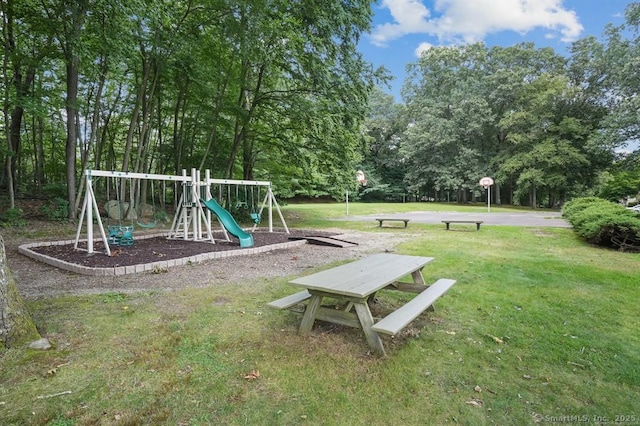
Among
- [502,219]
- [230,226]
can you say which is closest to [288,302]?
[230,226]

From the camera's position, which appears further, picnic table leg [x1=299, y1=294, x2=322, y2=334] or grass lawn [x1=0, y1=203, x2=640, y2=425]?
picnic table leg [x1=299, y1=294, x2=322, y2=334]

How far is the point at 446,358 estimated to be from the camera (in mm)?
2516

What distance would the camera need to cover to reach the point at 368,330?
2.54m

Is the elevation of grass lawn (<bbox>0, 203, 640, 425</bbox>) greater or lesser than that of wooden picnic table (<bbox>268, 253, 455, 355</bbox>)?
lesser

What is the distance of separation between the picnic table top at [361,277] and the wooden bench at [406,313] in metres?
0.22

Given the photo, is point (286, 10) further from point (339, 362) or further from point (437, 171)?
point (437, 171)

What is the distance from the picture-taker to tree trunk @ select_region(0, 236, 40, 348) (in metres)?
2.42

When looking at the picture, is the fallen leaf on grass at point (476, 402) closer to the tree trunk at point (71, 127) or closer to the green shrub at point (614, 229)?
the green shrub at point (614, 229)

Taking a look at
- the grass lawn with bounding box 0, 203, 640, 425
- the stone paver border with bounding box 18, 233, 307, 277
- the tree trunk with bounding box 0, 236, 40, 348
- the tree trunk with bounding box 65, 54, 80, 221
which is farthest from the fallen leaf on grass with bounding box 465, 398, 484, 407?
the tree trunk with bounding box 65, 54, 80, 221

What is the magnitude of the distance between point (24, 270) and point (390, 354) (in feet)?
17.7

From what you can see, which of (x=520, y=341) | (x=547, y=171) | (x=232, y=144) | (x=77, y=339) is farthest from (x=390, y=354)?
(x=547, y=171)

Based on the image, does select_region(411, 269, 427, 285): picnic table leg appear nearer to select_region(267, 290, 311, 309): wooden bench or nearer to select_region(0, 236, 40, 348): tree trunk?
select_region(267, 290, 311, 309): wooden bench

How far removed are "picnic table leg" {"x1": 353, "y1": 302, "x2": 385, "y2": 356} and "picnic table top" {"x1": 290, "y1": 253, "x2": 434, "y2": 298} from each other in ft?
0.51

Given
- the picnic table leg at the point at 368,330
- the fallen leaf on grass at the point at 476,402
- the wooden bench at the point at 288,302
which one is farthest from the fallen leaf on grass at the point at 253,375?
the fallen leaf on grass at the point at 476,402
